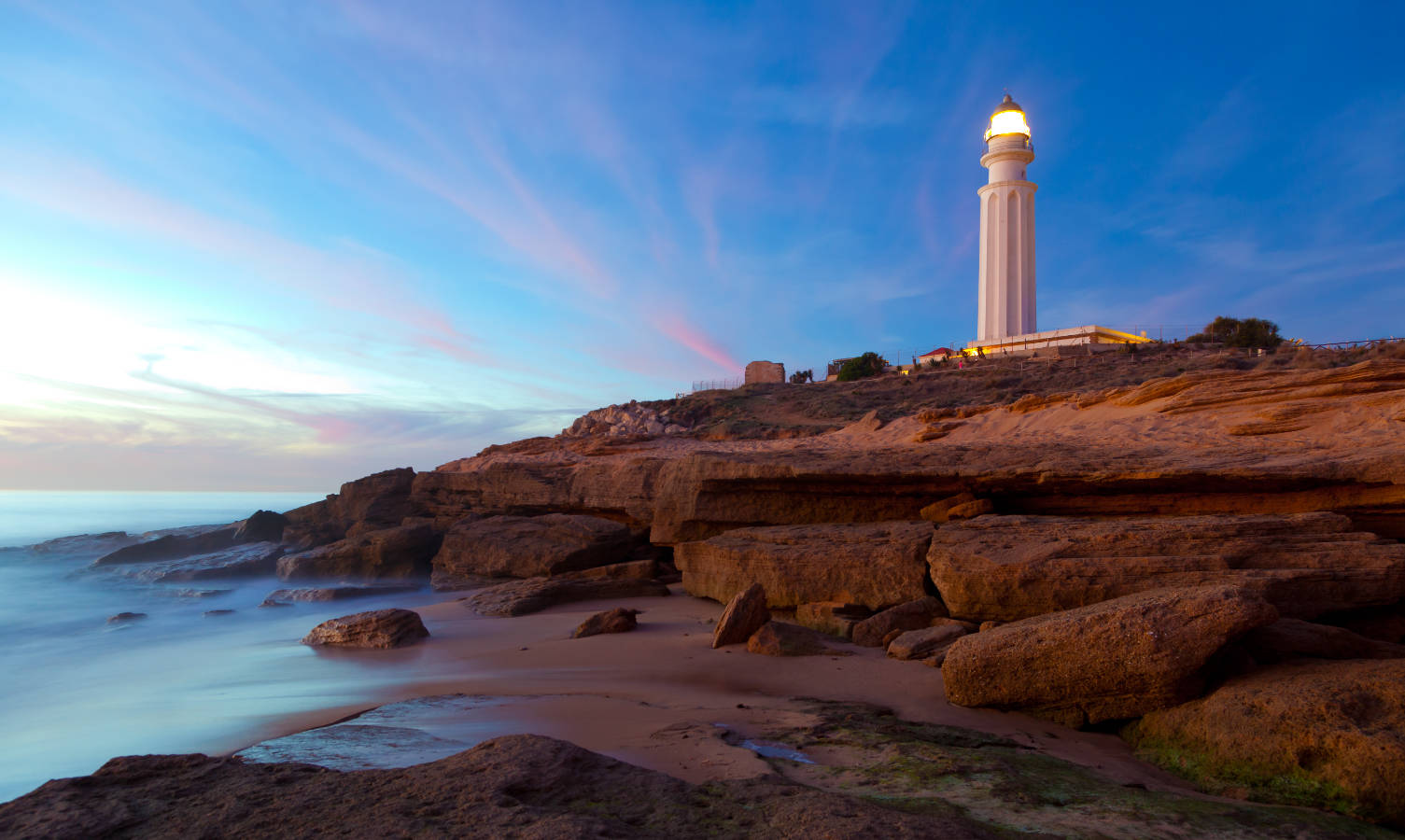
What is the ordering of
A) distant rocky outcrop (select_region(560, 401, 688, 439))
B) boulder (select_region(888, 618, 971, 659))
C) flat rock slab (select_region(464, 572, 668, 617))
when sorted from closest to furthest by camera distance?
1. boulder (select_region(888, 618, 971, 659))
2. flat rock slab (select_region(464, 572, 668, 617))
3. distant rocky outcrop (select_region(560, 401, 688, 439))

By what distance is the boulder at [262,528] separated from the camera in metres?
20.2

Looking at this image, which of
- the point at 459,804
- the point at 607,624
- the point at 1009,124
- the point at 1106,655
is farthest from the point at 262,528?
the point at 1009,124

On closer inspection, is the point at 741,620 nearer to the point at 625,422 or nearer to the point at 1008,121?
the point at 625,422

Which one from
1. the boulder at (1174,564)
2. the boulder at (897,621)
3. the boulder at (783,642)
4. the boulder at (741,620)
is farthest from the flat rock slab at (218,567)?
the boulder at (1174,564)

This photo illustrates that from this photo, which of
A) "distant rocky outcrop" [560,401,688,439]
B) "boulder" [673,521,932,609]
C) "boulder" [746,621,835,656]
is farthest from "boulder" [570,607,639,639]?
"distant rocky outcrop" [560,401,688,439]

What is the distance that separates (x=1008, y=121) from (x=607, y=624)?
178ft

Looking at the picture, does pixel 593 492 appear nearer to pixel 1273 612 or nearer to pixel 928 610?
pixel 928 610

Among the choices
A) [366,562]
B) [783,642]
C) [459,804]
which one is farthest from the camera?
[366,562]

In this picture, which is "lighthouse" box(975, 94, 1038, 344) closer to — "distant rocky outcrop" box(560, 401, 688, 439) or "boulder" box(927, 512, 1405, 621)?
"distant rocky outcrop" box(560, 401, 688, 439)

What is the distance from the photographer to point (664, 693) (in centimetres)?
521

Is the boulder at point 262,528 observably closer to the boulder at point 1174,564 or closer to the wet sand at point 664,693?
the wet sand at point 664,693

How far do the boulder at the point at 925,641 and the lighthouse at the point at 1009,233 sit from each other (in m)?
46.2

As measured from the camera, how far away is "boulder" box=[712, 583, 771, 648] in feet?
21.6

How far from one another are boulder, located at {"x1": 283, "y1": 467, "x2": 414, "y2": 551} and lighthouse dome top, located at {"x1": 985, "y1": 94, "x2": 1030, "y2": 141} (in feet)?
157
